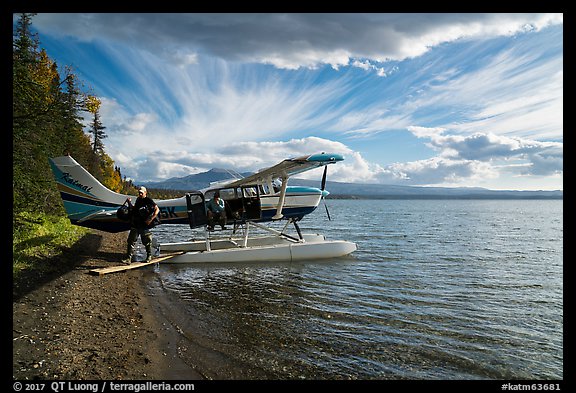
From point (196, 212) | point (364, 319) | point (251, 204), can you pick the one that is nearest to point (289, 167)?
point (251, 204)

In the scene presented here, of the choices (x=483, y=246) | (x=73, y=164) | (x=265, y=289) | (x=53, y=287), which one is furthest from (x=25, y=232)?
(x=483, y=246)

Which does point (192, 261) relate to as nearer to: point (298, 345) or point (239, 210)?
point (239, 210)

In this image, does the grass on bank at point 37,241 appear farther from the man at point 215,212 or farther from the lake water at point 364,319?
the man at point 215,212

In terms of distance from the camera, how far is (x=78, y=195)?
472 inches

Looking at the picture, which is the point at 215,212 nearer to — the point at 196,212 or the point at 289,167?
the point at 196,212

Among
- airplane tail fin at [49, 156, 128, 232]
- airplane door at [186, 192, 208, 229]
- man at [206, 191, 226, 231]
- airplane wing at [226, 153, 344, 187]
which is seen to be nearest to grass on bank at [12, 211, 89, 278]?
airplane tail fin at [49, 156, 128, 232]

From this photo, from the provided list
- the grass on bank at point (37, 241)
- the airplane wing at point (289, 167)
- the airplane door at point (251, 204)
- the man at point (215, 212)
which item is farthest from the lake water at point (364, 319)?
the airplane wing at point (289, 167)

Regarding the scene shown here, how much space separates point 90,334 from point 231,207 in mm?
8187

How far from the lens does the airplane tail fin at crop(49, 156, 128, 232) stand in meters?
11.9

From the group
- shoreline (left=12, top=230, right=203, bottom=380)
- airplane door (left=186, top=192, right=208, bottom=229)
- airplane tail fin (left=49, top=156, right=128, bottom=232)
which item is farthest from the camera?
airplane door (left=186, top=192, right=208, bottom=229)

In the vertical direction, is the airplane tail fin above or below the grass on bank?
above

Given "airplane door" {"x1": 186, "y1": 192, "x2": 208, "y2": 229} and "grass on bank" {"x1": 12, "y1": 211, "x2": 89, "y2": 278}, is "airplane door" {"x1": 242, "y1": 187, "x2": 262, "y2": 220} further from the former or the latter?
"grass on bank" {"x1": 12, "y1": 211, "x2": 89, "y2": 278}

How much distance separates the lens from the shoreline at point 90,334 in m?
4.02
